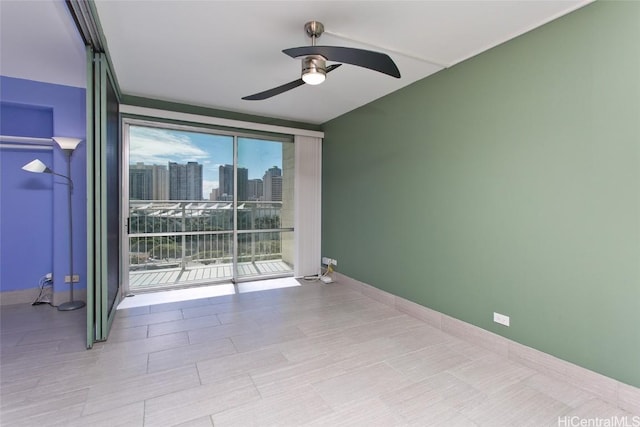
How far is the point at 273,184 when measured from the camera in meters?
5.14

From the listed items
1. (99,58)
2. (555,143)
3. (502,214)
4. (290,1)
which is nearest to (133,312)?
(99,58)

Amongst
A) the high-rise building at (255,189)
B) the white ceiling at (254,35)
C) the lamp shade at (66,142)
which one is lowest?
the high-rise building at (255,189)

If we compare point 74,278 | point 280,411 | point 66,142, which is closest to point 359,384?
point 280,411

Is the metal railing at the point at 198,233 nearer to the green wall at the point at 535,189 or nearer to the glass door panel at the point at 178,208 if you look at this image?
the glass door panel at the point at 178,208

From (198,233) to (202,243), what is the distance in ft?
0.76

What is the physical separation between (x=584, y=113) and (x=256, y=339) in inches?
124

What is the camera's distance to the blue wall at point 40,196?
11.6 ft

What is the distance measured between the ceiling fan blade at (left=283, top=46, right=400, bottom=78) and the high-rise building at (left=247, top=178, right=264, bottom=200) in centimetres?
318

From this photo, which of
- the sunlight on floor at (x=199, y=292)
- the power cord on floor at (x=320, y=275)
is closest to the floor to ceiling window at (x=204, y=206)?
the sunlight on floor at (x=199, y=292)

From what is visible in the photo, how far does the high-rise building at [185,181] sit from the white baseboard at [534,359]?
3.26 meters

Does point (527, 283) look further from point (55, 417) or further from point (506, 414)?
point (55, 417)

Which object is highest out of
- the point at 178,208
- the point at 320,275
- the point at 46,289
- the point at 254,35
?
the point at 254,35

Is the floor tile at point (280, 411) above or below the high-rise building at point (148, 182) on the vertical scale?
below

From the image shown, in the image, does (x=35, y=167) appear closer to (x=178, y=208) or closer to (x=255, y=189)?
(x=178, y=208)
